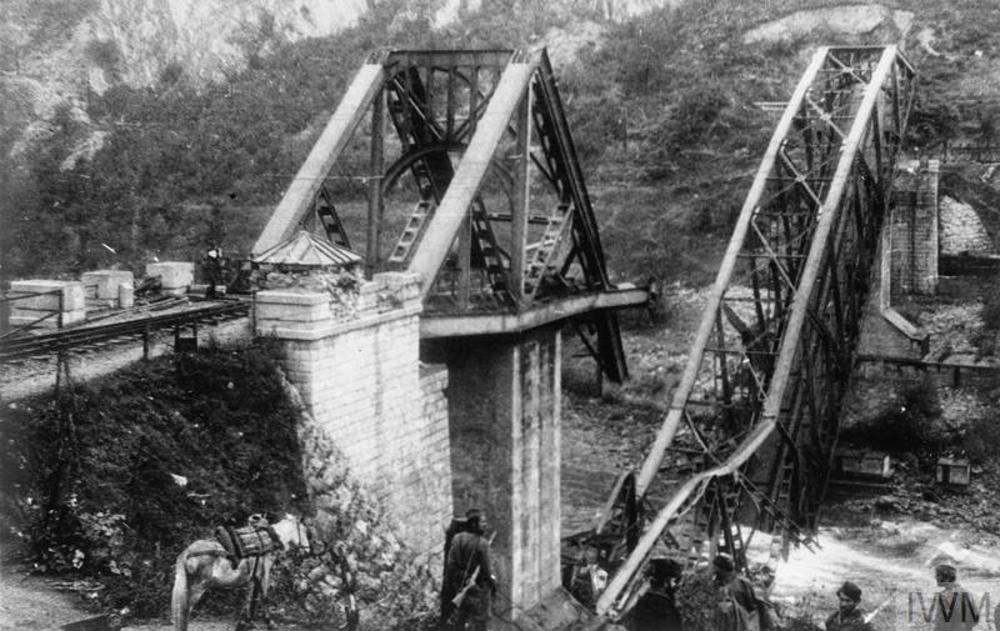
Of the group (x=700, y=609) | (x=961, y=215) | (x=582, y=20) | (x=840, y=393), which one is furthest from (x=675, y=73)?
(x=700, y=609)

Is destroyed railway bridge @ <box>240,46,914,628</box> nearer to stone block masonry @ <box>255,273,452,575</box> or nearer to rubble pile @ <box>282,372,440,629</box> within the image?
stone block masonry @ <box>255,273,452,575</box>

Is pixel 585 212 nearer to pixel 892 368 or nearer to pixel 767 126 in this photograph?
pixel 892 368

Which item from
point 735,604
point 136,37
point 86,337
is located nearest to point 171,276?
point 86,337

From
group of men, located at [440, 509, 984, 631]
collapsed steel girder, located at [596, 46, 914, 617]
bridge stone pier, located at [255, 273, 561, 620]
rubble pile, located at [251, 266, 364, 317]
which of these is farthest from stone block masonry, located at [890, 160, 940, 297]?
rubble pile, located at [251, 266, 364, 317]

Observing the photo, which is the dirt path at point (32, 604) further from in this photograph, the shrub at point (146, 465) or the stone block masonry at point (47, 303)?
the stone block masonry at point (47, 303)

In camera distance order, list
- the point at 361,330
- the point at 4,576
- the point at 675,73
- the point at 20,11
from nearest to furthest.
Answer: the point at 4,576 → the point at 361,330 → the point at 675,73 → the point at 20,11

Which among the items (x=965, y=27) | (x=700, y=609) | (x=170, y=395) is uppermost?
(x=965, y=27)
